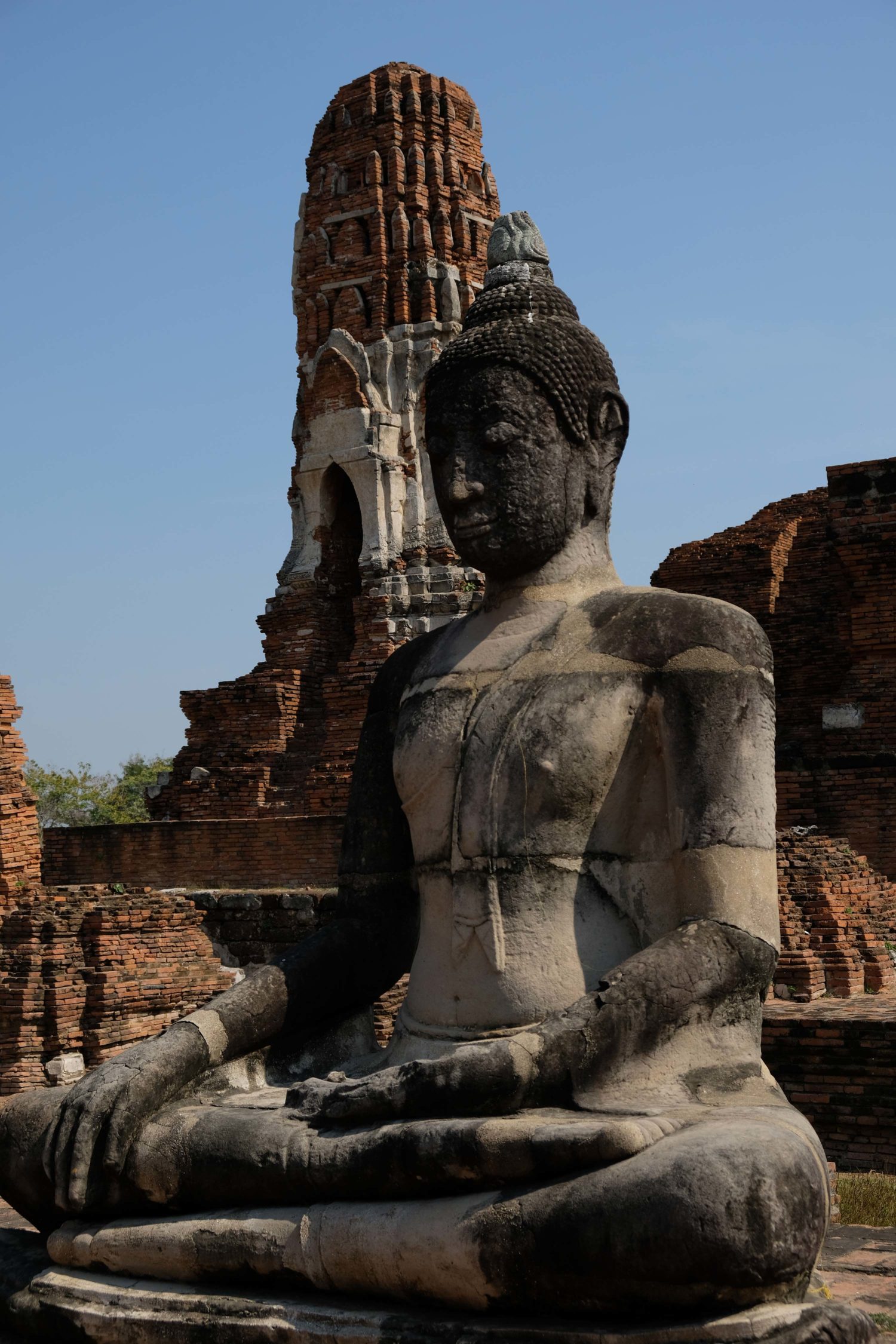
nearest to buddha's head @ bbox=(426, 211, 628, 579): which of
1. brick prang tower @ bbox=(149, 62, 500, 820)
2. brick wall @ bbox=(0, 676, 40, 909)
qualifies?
brick wall @ bbox=(0, 676, 40, 909)

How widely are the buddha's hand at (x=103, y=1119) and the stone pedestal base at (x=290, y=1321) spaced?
217mm

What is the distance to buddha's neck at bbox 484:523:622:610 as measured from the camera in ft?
13.6

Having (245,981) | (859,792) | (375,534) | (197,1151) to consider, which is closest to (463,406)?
(245,981)

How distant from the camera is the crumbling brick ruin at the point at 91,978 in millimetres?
10375

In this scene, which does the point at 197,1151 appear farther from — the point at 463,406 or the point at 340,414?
the point at 340,414

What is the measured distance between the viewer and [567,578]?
4160 mm

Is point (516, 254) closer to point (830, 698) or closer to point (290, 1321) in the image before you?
point (290, 1321)

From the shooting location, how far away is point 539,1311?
308 cm

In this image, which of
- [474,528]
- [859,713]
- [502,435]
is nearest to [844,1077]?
[474,528]

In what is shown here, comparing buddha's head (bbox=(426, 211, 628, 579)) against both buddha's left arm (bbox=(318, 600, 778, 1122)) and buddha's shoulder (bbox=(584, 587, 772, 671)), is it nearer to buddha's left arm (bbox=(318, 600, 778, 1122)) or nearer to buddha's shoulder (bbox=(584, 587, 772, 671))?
buddha's shoulder (bbox=(584, 587, 772, 671))

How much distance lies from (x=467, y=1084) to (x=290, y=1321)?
2.03 ft

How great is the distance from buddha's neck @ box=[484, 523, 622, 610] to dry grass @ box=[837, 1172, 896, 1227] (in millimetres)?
2459

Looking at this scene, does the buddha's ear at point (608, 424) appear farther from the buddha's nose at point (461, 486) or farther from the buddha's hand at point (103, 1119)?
the buddha's hand at point (103, 1119)

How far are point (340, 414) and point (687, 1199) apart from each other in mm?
23665
